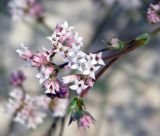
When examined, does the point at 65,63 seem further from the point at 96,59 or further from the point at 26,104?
the point at 26,104

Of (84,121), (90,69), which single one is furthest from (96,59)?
(84,121)

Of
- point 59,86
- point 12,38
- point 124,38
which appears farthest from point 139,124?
point 59,86

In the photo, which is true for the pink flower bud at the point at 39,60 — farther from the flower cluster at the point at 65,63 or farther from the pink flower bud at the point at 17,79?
the pink flower bud at the point at 17,79

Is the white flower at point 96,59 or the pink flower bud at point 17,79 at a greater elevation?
the pink flower bud at point 17,79

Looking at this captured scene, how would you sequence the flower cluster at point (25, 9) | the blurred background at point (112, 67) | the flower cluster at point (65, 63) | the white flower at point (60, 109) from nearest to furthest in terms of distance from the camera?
1. the flower cluster at point (65, 63)
2. the white flower at point (60, 109)
3. the flower cluster at point (25, 9)
4. the blurred background at point (112, 67)

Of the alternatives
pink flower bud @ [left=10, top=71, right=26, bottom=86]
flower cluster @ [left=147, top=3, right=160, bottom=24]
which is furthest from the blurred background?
flower cluster @ [left=147, top=3, right=160, bottom=24]

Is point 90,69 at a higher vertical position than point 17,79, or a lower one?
lower

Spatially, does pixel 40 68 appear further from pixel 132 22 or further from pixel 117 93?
pixel 132 22

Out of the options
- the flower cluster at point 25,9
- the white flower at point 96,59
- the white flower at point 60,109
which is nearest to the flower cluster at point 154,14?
the white flower at point 96,59
